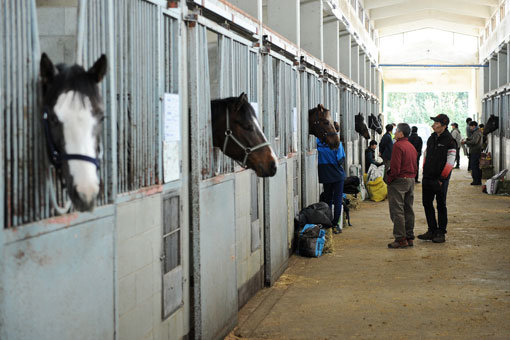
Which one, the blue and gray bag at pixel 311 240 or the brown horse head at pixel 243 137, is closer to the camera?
the brown horse head at pixel 243 137

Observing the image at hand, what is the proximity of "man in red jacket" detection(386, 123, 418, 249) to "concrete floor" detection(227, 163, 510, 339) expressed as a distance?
0.84ft

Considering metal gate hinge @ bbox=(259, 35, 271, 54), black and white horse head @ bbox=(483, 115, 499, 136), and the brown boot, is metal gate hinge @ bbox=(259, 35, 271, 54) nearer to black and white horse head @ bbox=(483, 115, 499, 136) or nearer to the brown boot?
the brown boot

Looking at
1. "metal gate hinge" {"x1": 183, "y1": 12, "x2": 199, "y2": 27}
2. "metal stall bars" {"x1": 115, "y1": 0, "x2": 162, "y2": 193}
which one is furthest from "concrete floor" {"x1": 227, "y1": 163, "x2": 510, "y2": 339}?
"metal gate hinge" {"x1": 183, "y1": 12, "x2": 199, "y2": 27}

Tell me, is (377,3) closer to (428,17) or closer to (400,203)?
(428,17)

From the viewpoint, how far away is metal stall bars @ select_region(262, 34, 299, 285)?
7.33 m

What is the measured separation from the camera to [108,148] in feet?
11.1

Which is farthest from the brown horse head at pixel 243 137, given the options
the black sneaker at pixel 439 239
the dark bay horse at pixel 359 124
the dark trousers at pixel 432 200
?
the dark bay horse at pixel 359 124

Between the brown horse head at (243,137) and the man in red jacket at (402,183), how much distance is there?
4.26 m

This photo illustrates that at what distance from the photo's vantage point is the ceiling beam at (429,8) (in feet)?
82.8

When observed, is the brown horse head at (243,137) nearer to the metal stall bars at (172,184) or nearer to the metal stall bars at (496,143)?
the metal stall bars at (172,184)

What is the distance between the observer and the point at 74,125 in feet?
8.64

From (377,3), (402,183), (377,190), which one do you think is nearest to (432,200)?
(402,183)

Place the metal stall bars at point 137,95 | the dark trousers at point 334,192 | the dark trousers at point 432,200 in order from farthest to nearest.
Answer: the dark trousers at point 334,192 → the dark trousers at point 432,200 → the metal stall bars at point 137,95

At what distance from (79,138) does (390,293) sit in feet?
16.0
